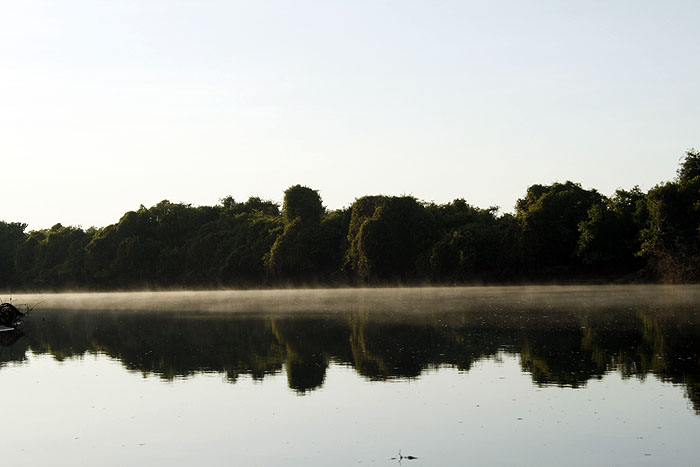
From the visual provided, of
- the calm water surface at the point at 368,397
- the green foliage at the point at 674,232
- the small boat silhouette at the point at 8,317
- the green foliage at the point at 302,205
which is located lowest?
the calm water surface at the point at 368,397

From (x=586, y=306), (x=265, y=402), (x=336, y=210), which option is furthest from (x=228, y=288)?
(x=265, y=402)

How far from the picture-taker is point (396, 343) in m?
31.9

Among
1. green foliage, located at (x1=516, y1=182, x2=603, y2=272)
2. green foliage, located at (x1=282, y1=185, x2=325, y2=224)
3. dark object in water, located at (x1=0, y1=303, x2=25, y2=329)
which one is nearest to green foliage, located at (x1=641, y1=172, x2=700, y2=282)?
green foliage, located at (x1=516, y1=182, x2=603, y2=272)

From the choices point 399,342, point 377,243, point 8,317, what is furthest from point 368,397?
point 377,243

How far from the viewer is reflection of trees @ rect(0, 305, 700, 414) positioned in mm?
24016

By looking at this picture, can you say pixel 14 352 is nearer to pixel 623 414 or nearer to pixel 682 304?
pixel 623 414

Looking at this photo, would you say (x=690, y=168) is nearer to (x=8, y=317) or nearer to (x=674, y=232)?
(x=674, y=232)

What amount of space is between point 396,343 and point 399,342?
42 centimetres

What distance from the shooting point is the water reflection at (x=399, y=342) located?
2406 centimetres

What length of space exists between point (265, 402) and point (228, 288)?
11142 cm

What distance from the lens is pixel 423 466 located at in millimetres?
13312

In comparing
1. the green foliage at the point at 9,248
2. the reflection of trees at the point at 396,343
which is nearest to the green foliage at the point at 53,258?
the green foliage at the point at 9,248

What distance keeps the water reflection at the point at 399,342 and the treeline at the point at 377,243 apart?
40.3 m

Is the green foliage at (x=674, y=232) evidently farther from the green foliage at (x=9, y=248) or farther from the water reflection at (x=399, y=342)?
the green foliage at (x=9, y=248)
